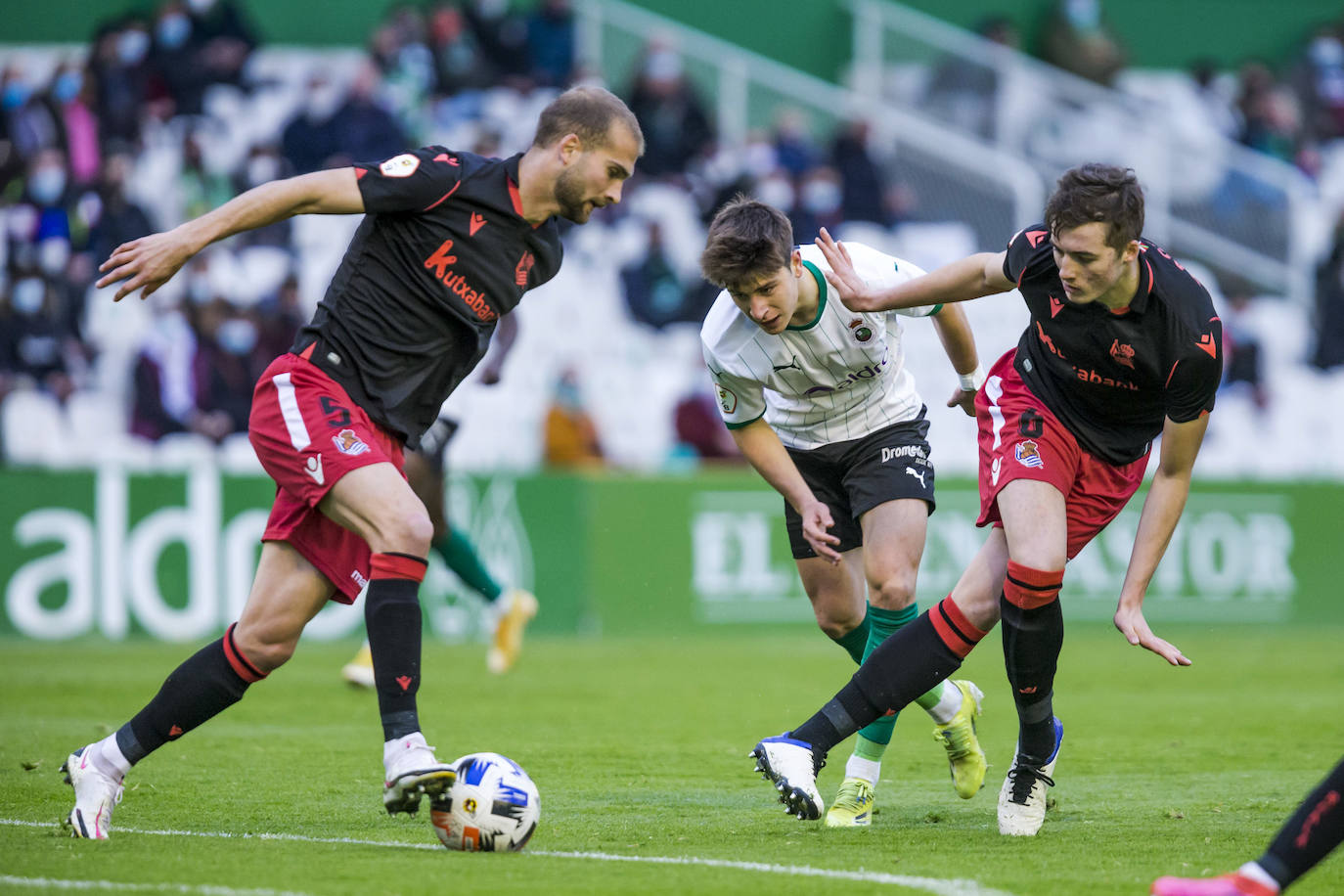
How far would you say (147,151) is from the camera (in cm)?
1670

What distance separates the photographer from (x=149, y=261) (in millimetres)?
5020

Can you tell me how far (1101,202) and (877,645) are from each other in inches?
78.6

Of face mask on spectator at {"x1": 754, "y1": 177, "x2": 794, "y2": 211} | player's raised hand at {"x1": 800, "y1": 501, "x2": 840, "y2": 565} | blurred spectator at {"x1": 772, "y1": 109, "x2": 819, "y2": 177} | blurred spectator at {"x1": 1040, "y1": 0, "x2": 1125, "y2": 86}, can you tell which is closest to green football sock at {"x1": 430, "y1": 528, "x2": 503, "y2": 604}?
player's raised hand at {"x1": 800, "y1": 501, "x2": 840, "y2": 565}

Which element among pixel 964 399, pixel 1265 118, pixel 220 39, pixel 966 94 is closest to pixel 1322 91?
pixel 1265 118

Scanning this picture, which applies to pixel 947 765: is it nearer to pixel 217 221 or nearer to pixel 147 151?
pixel 217 221

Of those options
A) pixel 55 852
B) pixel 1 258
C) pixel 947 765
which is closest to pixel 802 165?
pixel 1 258

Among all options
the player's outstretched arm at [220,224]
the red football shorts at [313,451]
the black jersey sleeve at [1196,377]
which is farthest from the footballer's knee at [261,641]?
the black jersey sleeve at [1196,377]

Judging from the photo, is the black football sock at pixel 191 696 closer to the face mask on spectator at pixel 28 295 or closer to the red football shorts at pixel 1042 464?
the red football shorts at pixel 1042 464

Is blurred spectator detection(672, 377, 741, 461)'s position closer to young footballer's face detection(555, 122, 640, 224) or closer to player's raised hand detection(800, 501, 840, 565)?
player's raised hand detection(800, 501, 840, 565)

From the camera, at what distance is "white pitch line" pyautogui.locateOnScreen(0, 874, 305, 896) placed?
167 inches

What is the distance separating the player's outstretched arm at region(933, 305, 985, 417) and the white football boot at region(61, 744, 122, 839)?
327 cm

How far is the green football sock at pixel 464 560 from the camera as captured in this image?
10.1 meters

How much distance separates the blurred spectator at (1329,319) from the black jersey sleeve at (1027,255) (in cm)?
1466

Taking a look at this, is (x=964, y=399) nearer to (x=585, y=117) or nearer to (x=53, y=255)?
(x=585, y=117)
